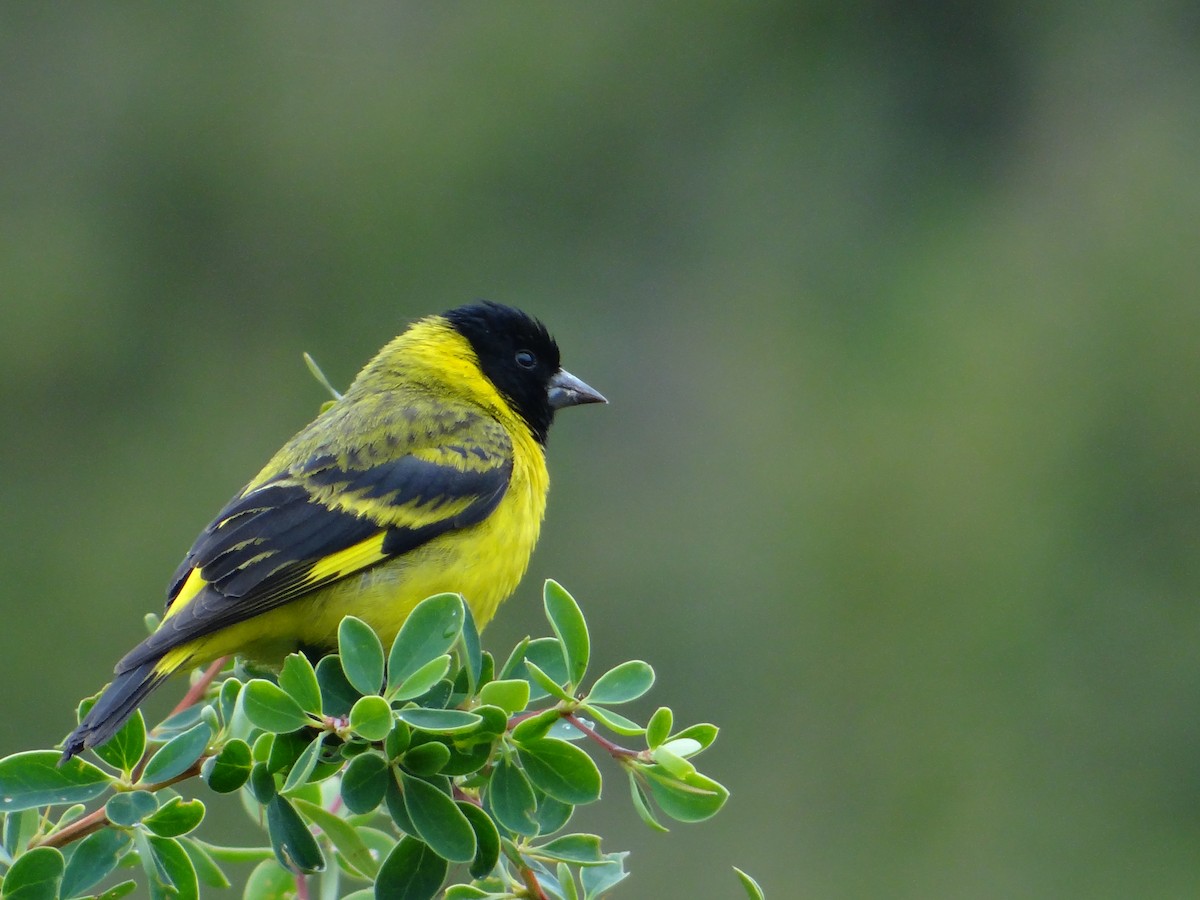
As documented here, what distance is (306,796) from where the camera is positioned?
226 centimetres

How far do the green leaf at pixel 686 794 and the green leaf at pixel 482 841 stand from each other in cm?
21

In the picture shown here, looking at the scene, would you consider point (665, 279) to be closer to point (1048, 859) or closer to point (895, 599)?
point (895, 599)

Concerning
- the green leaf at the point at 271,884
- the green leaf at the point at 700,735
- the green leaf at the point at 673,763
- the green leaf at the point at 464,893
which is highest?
the green leaf at the point at 700,735

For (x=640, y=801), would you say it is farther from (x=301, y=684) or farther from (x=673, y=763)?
(x=301, y=684)

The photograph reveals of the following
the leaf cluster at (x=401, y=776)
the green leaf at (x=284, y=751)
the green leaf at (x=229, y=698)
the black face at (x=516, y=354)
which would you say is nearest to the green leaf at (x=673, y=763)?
the leaf cluster at (x=401, y=776)

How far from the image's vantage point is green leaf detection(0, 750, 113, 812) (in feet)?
6.43

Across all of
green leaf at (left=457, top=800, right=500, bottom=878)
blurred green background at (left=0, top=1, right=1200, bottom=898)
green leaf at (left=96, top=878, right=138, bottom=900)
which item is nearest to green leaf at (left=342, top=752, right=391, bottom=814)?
green leaf at (left=457, top=800, right=500, bottom=878)

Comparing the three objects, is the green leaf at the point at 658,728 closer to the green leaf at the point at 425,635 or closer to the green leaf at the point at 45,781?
the green leaf at the point at 425,635

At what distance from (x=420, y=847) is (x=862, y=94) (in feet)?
55.6

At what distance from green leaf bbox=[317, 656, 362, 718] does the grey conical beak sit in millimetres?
1758

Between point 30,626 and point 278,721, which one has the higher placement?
point 278,721

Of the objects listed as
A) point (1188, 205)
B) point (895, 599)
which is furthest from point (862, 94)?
point (895, 599)

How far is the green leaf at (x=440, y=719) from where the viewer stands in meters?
1.88

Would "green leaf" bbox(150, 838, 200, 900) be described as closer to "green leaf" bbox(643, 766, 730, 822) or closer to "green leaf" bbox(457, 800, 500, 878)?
"green leaf" bbox(457, 800, 500, 878)
